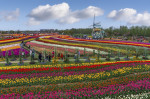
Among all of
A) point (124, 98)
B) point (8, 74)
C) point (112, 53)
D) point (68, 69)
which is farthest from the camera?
point (112, 53)

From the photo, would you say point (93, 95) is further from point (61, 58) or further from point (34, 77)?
point (61, 58)

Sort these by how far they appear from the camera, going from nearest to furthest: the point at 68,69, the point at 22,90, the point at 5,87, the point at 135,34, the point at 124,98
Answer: the point at 124,98 → the point at 22,90 → the point at 5,87 → the point at 68,69 → the point at 135,34

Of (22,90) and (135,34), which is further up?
(135,34)

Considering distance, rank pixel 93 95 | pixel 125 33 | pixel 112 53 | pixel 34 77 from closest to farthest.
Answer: pixel 93 95 → pixel 34 77 → pixel 112 53 → pixel 125 33

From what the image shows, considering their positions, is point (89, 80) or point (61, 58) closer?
point (89, 80)

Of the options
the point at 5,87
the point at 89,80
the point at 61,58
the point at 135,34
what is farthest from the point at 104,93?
the point at 135,34

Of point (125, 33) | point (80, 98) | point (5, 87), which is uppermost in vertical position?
point (125, 33)

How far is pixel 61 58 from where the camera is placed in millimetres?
23656

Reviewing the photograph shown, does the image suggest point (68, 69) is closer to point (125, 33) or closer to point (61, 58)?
point (61, 58)

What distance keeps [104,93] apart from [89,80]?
398 cm

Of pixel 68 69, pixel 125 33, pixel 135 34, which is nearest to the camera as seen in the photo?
pixel 68 69

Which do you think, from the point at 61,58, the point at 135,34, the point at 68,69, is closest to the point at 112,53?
the point at 61,58

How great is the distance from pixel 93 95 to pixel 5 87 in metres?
7.71

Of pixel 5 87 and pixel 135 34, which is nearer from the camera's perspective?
pixel 5 87
